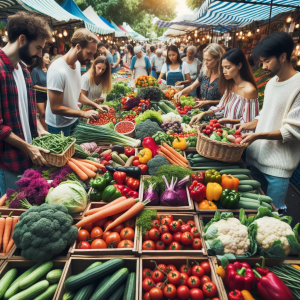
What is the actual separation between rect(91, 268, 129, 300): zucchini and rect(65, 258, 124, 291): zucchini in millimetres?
54

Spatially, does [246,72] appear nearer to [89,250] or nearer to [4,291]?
[89,250]

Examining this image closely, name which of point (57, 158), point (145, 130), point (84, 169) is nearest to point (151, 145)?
point (145, 130)

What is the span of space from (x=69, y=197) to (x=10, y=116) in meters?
1.12

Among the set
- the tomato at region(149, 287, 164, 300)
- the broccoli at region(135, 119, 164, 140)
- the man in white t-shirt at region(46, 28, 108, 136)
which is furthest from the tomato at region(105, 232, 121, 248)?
the broccoli at region(135, 119, 164, 140)

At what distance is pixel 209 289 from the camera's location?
1.67 meters

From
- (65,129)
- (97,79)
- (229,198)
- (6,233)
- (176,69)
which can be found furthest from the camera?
(176,69)

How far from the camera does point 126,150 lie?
3.44 metres

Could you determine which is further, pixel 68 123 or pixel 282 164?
pixel 68 123

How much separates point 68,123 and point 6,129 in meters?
1.49

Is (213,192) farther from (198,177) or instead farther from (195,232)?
(195,232)

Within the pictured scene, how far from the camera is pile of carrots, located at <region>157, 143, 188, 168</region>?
10.3 feet

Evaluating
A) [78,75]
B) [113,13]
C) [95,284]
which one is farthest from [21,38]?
[113,13]

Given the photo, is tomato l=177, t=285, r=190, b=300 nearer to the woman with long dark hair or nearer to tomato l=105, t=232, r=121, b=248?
tomato l=105, t=232, r=121, b=248

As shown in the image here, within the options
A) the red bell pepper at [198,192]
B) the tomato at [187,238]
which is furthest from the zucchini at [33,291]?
the red bell pepper at [198,192]
